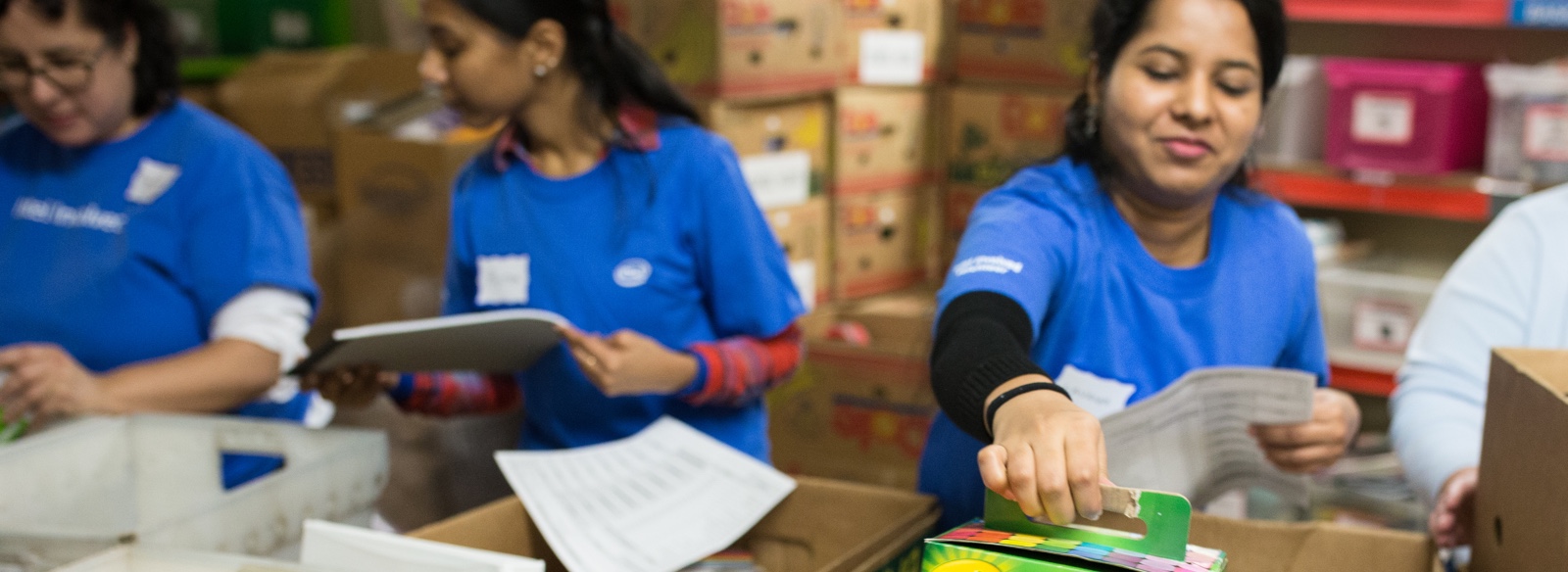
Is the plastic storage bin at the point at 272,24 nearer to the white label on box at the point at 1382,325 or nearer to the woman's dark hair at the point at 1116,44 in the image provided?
the white label on box at the point at 1382,325

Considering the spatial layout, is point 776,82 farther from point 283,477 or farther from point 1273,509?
point 283,477

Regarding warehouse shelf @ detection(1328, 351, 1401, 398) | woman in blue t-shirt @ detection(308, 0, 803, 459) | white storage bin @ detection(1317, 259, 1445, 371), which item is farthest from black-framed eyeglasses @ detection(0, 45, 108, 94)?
warehouse shelf @ detection(1328, 351, 1401, 398)

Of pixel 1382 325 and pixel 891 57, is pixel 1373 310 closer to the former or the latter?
pixel 1382 325

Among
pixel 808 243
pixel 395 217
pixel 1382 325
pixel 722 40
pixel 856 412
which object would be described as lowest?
pixel 856 412

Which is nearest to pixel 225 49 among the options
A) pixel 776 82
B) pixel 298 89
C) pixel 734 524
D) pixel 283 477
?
pixel 298 89

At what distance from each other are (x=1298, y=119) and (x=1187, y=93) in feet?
7.80

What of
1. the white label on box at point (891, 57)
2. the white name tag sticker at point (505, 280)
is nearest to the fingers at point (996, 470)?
the white name tag sticker at point (505, 280)

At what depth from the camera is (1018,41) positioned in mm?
3742

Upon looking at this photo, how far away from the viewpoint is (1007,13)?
3.75m

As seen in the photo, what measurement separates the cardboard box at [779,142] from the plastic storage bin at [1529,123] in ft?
5.37

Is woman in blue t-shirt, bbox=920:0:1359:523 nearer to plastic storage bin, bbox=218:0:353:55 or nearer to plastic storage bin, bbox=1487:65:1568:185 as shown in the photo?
plastic storage bin, bbox=1487:65:1568:185

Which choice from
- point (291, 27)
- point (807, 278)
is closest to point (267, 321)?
point (807, 278)

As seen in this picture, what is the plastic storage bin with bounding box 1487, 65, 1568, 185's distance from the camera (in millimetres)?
3047

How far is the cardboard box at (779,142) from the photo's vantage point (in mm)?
3135
